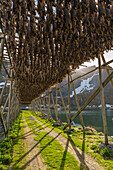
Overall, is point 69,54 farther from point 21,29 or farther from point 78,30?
point 21,29

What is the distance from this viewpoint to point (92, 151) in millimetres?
5211

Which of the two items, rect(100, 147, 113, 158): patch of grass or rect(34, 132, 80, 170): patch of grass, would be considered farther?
rect(100, 147, 113, 158): patch of grass

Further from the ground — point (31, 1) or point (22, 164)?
point (31, 1)

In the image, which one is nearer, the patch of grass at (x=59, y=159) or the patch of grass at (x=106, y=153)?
the patch of grass at (x=59, y=159)

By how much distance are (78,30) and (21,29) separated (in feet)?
6.14

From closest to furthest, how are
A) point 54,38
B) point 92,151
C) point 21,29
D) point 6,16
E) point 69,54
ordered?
point 6,16 < point 21,29 < point 54,38 < point 92,151 < point 69,54

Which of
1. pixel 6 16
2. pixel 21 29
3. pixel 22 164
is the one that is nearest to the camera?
pixel 6 16

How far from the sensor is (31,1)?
9.59ft

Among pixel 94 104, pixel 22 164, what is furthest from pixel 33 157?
pixel 94 104

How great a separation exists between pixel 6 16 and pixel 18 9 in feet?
1.37

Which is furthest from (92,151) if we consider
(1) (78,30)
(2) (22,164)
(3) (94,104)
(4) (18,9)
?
(3) (94,104)

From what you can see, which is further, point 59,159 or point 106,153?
point 106,153

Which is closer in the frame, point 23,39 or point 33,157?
point 23,39

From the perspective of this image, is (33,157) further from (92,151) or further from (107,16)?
(107,16)
